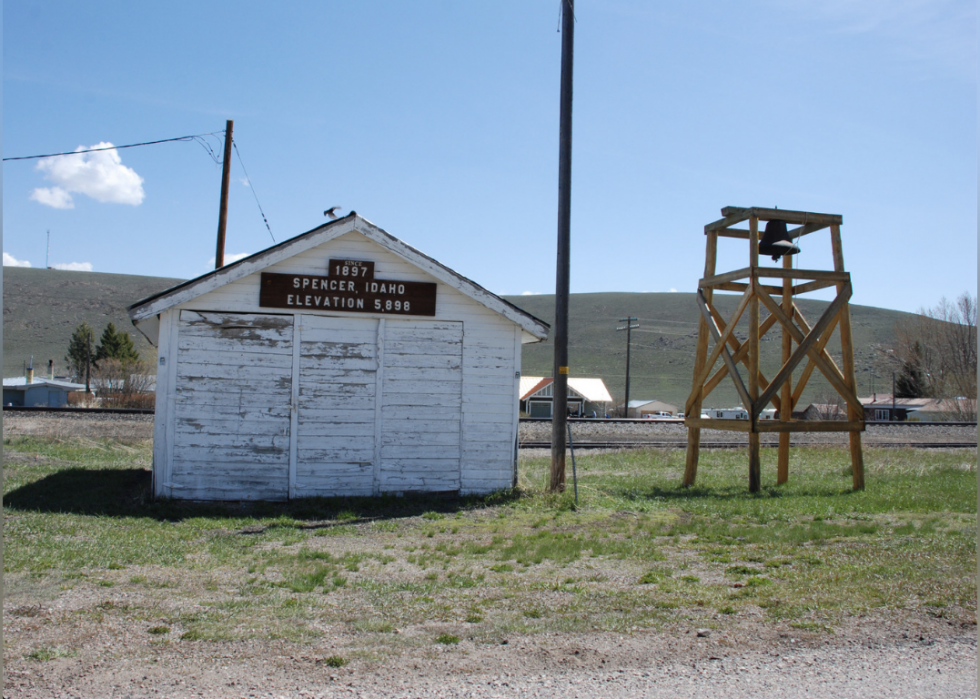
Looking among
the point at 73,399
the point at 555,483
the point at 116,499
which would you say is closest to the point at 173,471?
the point at 116,499

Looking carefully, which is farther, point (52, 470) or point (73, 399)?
point (73, 399)

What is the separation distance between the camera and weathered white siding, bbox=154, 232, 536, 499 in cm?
1056

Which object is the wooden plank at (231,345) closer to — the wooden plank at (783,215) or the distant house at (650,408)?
the wooden plank at (783,215)

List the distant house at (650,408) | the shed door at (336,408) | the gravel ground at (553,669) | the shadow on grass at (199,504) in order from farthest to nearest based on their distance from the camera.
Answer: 1. the distant house at (650,408)
2. the shed door at (336,408)
3. the shadow on grass at (199,504)
4. the gravel ground at (553,669)

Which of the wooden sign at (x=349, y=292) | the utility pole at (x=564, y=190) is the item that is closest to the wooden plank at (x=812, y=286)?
the utility pole at (x=564, y=190)

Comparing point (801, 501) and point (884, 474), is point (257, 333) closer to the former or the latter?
point (801, 501)

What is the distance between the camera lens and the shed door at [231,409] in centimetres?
1052

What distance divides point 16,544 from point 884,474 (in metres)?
13.9

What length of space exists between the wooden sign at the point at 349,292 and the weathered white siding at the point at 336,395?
11 cm

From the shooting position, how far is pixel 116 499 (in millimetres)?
10211

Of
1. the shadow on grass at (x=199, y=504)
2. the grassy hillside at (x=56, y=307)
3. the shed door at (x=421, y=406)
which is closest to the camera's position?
the shadow on grass at (x=199, y=504)

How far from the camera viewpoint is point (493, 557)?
725 cm

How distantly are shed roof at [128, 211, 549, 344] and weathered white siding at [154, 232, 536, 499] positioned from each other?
0.58 feet

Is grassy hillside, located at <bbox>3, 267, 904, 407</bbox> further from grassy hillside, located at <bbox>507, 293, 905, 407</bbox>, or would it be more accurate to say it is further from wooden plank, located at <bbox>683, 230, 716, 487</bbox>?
wooden plank, located at <bbox>683, 230, 716, 487</bbox>
